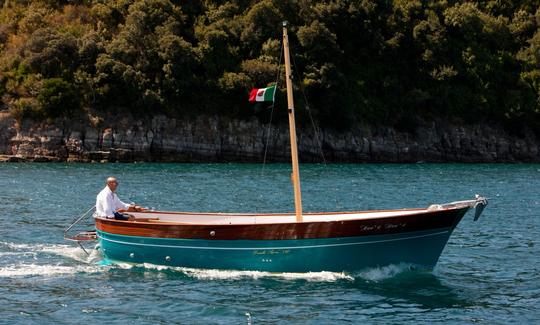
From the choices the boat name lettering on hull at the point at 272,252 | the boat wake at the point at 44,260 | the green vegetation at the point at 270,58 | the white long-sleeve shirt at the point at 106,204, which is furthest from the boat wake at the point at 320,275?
the green vegetation at the point at 270,58

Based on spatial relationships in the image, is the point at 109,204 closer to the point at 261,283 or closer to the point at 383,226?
the point at 261,283

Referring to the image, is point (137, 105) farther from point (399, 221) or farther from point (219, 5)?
point (399, 221)

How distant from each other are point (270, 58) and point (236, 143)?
9.94 m

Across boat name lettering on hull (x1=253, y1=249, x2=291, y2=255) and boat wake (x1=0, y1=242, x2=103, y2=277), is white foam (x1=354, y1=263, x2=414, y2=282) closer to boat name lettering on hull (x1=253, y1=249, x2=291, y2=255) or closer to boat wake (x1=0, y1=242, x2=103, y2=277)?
boat name lettering on hull (x1=253, y1=249, x2=291, y2=255)

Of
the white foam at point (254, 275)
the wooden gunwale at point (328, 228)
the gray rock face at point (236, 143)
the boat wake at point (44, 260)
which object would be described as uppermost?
the gray rock face at point (236, 143)

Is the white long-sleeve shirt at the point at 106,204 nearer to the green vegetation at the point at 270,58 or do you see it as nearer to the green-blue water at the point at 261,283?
the green-blue water at the point at 261,283

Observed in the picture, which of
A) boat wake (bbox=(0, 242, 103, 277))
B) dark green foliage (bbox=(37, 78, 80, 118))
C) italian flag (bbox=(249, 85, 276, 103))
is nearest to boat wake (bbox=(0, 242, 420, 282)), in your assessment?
boat wake (bbox=(0, 242, 103, 277))

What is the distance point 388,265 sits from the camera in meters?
20.9

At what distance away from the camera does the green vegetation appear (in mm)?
74812

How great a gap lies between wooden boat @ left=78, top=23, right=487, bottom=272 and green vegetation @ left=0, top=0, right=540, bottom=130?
5390 centimetres

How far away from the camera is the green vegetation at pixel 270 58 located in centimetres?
7481

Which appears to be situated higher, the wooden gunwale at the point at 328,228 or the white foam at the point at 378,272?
the wooden gunwale at the point at 328,228

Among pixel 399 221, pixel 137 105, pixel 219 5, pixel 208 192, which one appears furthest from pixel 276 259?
pixel 219 5

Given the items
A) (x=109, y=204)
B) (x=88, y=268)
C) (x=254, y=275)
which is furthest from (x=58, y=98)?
(x=254, y=275)
